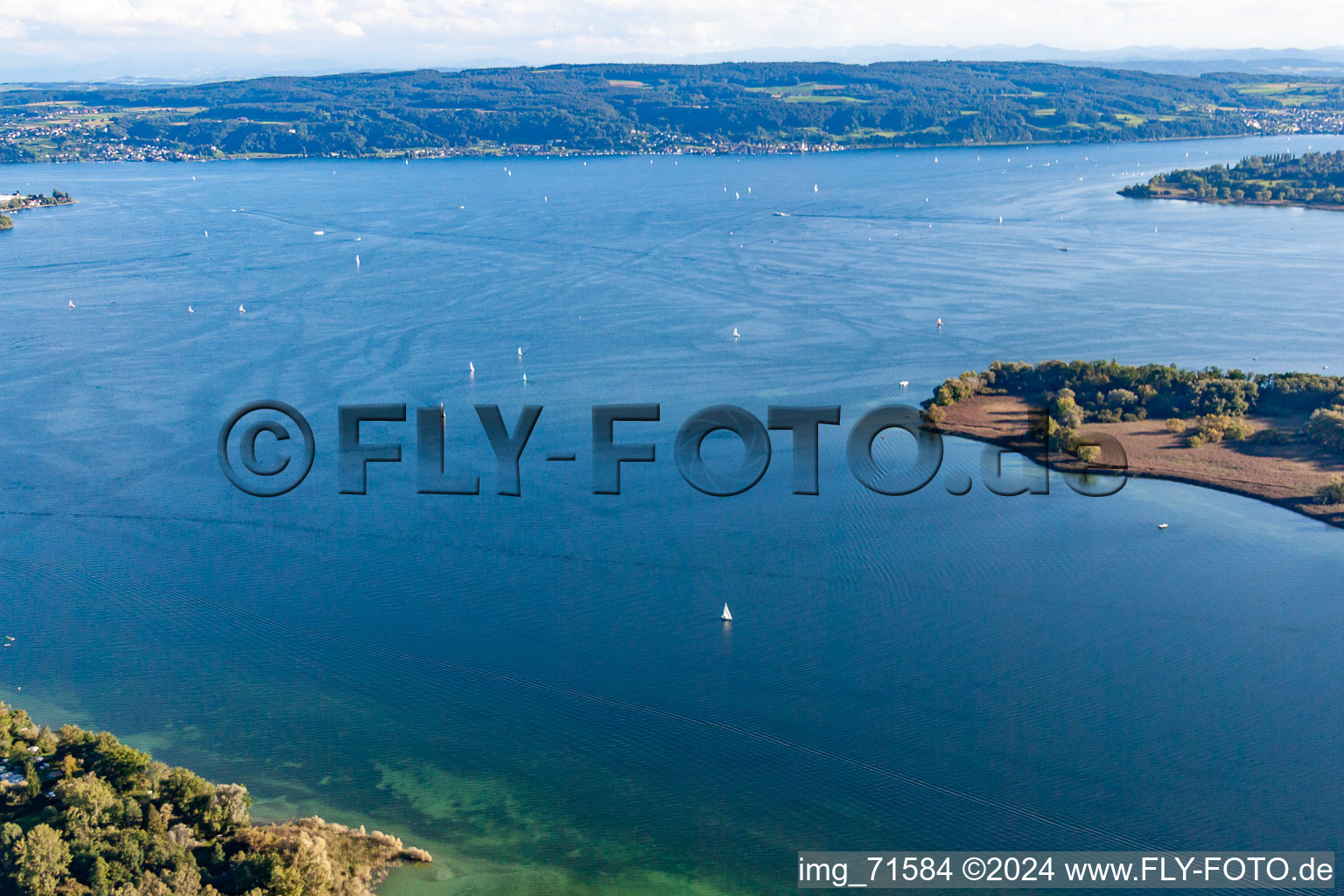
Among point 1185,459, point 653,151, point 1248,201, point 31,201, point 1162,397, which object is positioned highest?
point 653,151

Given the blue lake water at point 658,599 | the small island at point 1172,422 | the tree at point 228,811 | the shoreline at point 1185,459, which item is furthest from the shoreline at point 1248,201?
the tree at point 228,811

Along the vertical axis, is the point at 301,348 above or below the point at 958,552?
above

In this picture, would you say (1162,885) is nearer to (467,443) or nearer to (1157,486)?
(1157,486)

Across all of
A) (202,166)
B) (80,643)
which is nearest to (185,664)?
(80,643)

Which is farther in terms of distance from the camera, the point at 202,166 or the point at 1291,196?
the point at 202,166

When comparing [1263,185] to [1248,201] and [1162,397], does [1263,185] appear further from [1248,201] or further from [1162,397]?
[1162,397]

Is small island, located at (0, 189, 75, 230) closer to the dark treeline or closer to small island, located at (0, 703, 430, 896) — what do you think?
the dark treeline

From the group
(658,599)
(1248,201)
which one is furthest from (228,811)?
(1248,201)
